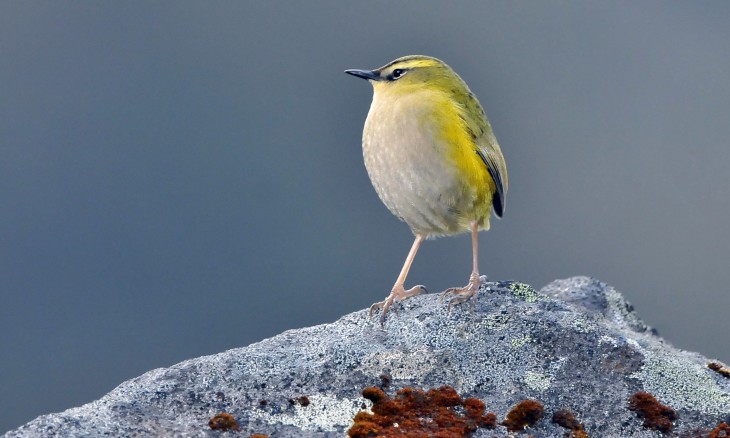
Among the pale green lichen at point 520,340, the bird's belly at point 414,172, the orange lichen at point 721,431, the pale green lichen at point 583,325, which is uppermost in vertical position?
the bird's belly at point 414,172

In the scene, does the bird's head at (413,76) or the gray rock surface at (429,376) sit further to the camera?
the bird's head at (413,76)

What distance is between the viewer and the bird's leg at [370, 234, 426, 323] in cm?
673

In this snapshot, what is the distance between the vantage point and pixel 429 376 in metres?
5.89

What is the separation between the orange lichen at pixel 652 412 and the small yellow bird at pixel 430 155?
1.35 meters

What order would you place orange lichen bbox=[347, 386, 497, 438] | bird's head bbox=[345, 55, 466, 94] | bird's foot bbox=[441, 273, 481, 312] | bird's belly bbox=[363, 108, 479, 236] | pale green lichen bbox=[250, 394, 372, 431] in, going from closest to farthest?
1. orange lichen bbox=[347, 386, 497, 438]
2. pale green lichen bbox=[250, 394, 372, 431]
3. bird's foot bbox=[441, 273, 481, 312]
4. bird's belly bbox=[363, 108, 479, 236]
5. bird's head bbox=[345, 55, 466, 94]

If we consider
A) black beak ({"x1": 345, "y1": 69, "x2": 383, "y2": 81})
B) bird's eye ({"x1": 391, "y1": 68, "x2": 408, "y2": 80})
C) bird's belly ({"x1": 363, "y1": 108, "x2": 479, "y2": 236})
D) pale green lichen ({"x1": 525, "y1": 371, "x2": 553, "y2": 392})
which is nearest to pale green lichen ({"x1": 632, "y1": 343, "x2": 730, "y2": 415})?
pale green lichen ({"x1": 525, "y1": 371, "x2": 553, "y2": 392})

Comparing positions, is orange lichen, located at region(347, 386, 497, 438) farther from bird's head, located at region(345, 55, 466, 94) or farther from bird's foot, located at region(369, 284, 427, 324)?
bird's head, located at region(345, 55, 466, 94)

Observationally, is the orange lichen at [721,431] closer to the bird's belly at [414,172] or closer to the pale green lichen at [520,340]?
the pale green lichen at [520,340]

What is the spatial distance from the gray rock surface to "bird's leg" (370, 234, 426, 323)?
13 centimetres

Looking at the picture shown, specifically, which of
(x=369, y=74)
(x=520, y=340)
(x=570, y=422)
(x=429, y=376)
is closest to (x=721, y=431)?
(x=570, y=422)

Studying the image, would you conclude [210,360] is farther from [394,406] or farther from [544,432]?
[544,432]

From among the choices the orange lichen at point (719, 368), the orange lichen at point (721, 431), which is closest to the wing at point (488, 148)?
the orange lichen at point (719, 368)

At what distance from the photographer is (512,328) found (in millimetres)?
6242

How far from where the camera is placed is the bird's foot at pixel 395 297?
6.70 m
